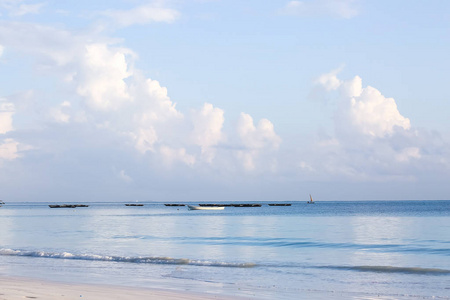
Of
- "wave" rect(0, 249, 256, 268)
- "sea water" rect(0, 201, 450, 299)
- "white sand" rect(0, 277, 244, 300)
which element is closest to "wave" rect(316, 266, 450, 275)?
"sea water" rect(0, 201, 450, 299)

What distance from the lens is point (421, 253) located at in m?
36.8

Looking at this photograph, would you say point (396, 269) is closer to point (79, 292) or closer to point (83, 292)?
point (83, 292)

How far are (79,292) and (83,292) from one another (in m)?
0.14

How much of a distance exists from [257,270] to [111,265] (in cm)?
823

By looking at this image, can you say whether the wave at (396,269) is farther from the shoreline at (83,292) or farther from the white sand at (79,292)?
the white sand at (79,292)

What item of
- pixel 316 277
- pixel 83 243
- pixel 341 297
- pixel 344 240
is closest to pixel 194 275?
pixel 316 277

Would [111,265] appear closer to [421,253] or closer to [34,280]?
[34,280]

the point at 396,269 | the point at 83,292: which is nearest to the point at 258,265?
the point at 396,269

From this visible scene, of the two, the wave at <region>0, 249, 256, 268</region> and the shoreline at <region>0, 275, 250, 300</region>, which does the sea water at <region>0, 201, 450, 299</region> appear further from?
the shoreline at <region>0, 275, 250, 300</region>

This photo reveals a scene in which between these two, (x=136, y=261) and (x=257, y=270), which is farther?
(x=136, y=261)

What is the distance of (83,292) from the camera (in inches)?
729

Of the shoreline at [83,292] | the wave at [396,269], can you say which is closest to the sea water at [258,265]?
the wave at [396,269]

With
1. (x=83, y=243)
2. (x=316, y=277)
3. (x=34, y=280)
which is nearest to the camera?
(x=34, y=280)

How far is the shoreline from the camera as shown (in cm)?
1720
